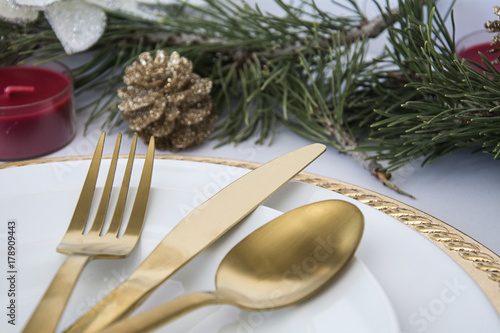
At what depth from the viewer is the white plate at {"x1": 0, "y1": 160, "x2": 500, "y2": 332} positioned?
193 mm

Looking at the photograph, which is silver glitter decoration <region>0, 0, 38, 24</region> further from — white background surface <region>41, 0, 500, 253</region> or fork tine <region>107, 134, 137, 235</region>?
fork tine <region>107, 134, 137, 235</region>

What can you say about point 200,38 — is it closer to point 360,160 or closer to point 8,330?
point 360,160

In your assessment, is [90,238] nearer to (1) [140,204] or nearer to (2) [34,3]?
(1) [140,204]

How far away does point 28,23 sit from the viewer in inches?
17.4

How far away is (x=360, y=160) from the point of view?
0.37 metres

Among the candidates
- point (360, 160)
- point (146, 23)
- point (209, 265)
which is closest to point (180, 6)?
point (146, 23)

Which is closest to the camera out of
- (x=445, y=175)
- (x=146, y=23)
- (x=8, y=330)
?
(x=8, y=330)

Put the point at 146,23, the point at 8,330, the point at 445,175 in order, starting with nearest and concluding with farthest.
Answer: the point at 8,330, the point at 445,175, the point at 146,23

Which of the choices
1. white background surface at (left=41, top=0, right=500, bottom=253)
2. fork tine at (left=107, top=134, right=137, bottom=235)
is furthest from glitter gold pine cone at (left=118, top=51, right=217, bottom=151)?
fork tine at (left=107, top=134, right=137, bottom=235)

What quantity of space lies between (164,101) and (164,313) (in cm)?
22

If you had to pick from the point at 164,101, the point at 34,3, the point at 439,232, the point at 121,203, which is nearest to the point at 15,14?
the point at 34,3

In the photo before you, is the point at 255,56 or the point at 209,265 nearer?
the point at 209,265

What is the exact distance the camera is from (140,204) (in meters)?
0.24

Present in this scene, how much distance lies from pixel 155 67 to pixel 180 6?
140 mm
